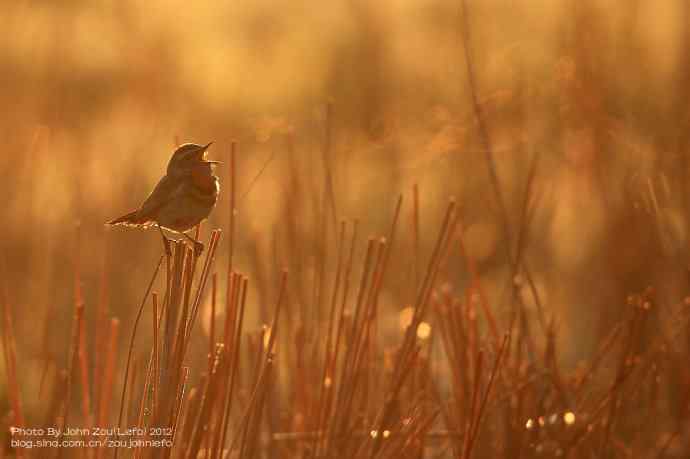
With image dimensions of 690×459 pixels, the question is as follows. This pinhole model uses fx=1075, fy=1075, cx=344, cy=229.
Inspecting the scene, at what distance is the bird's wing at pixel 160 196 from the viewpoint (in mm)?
2873

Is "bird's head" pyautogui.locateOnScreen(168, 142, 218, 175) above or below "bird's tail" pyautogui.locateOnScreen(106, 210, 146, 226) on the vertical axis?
above

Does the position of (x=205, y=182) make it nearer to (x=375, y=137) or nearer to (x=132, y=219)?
(x=132, y=219)

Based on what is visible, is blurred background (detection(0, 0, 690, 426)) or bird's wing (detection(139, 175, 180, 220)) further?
blurred background (detection(0, 0, 690, 426))

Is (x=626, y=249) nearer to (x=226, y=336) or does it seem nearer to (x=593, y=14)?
(x=593, y=14)

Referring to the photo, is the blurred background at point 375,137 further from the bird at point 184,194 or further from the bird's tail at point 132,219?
the bird's tail at point 132,219

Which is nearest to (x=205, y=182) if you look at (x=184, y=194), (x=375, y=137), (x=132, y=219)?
(x=184, y=194)

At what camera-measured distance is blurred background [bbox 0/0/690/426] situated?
3.78m

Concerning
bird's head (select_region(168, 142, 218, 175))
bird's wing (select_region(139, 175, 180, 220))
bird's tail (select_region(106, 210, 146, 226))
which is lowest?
bird's tail (select_region(106, 210, 146, 226))

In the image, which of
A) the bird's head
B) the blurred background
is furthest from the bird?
the blurred background

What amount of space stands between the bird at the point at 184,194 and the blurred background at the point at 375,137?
0.26 m

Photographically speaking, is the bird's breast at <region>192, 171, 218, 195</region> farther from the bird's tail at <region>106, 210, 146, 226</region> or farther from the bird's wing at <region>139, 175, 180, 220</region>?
the bird's tail at <region>106, 210, 146, 226</region>

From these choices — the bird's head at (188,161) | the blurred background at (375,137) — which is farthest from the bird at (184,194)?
the blurred background at (375,137)

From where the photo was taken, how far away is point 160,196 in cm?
289

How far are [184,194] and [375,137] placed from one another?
83 centimetres
